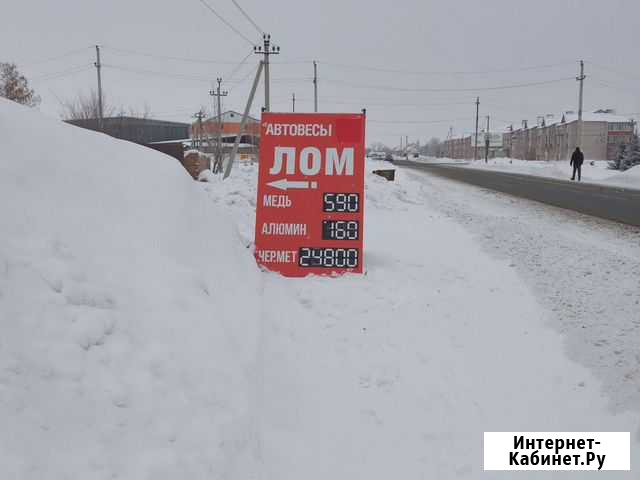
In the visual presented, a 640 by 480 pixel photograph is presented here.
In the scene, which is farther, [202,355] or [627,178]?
[627,178]

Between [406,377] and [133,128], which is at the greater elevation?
[133,128]

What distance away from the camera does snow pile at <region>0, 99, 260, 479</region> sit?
236 centimetres

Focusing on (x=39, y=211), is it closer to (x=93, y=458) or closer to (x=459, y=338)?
(x=93, y=458)

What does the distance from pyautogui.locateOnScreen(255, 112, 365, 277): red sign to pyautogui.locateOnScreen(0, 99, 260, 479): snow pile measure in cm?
241

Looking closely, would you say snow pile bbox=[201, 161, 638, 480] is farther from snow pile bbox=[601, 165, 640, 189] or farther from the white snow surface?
snow pile bbox=[601, 165, 640, 189]

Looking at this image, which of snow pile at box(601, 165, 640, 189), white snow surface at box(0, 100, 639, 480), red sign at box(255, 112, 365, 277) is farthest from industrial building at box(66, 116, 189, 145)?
snow pile at box(601, 165, 640, 189)

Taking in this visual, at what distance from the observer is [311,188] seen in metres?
6.86

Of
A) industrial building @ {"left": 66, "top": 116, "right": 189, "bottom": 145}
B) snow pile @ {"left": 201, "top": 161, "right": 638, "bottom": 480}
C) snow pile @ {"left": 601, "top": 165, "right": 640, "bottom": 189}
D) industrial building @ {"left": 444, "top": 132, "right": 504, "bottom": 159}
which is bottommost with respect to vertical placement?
snow pile @ {"left": 201, "top": 161, "right": 638, "bottom": 480}

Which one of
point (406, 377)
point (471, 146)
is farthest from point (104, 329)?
point (471, 146)

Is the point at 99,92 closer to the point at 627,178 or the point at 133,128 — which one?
the point at 133,128

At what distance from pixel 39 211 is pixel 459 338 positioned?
3739 mm

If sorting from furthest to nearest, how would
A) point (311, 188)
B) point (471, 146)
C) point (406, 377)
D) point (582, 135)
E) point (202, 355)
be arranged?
point (471, 146) → point (582, 135) → point (311, 188) → point (406, 377) → point (202, 355)

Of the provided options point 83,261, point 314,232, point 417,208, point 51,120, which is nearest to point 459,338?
point 314,232

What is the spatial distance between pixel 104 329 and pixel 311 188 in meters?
4.30
